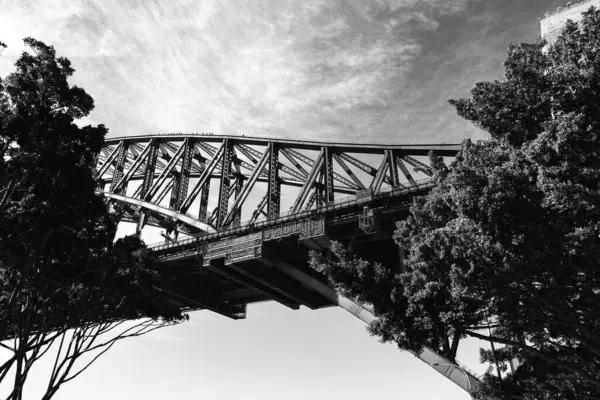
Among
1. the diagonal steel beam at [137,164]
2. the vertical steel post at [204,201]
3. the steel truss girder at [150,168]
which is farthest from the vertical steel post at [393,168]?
the diagonal steel beam at [137,164]

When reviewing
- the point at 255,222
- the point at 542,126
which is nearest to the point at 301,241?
the point at 255,222

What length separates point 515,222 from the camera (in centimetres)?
1327

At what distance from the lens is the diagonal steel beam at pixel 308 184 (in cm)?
4131

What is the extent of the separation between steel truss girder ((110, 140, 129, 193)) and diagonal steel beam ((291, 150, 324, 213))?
42.9 meters

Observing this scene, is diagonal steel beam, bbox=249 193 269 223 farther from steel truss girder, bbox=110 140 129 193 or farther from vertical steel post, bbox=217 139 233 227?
steel truss girder, bbox=110 140 129 193

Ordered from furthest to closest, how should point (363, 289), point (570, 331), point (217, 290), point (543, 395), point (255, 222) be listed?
point (217, 290) → point (255, 222) → point (543, 395) → point (363, 289) → point (570, 331)

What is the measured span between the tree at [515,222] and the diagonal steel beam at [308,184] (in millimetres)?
22664

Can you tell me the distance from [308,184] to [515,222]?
99.5 ft

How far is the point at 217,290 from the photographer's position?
52.6 meters

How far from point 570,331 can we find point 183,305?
47.5 metres

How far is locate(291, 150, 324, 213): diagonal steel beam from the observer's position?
136 feet

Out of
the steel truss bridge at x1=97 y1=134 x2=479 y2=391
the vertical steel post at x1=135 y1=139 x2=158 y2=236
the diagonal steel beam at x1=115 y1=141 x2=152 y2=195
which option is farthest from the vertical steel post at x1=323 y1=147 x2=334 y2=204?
the diagonal steel beam at x1=115 y1=141 x2=152 y2=195

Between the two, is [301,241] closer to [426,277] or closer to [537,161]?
[426,277]

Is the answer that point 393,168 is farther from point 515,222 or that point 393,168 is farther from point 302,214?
point 515,222
